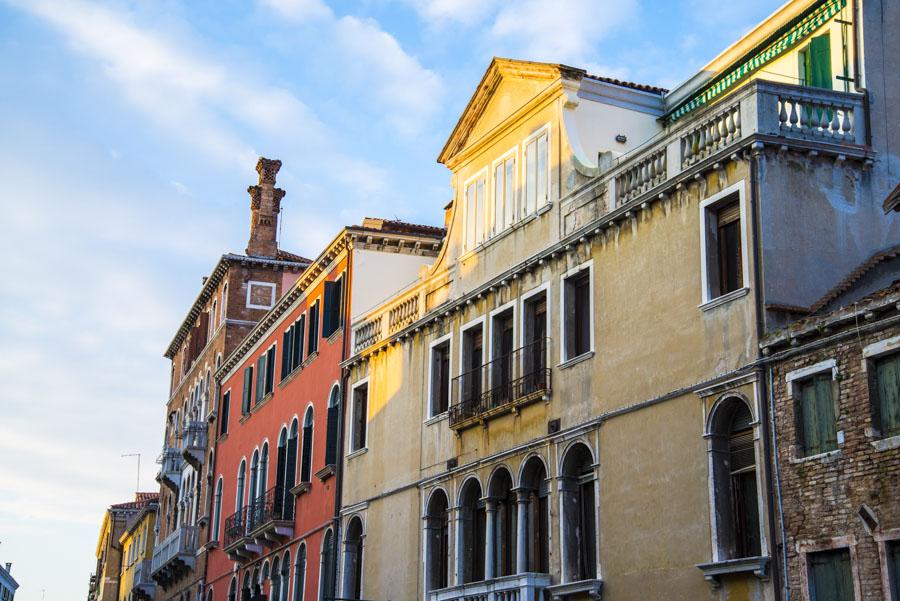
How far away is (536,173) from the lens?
25094 mm

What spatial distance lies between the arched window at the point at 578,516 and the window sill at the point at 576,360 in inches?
52.2

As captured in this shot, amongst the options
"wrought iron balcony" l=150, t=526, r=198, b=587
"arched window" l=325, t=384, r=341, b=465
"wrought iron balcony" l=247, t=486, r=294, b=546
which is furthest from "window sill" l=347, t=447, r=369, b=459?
"wrought iron balcony" l=150, t=526, r=198, b=587

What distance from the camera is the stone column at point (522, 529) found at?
23234 mm

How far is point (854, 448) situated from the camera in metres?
16.5

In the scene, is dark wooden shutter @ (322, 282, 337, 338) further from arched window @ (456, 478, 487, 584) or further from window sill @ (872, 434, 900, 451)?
window sill @ (872, 434, 900, 451)

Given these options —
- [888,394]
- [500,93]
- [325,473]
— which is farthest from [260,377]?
[888,394]

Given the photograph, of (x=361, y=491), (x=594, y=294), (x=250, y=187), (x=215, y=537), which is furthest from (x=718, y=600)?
(x=250, y=187)

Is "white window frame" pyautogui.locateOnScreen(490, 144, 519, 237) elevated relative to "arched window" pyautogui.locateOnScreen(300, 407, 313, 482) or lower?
elevated

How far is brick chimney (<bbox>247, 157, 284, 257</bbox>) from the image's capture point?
50656 mm

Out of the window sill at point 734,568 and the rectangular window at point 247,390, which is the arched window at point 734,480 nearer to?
the window sill at point 734,568

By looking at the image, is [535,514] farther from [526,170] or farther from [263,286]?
[263,286]

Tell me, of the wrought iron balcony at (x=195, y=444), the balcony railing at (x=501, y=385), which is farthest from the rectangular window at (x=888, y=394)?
the wrought iron balcony at (x=195, y=444)

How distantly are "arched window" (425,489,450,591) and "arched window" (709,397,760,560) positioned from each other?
28.2 feet

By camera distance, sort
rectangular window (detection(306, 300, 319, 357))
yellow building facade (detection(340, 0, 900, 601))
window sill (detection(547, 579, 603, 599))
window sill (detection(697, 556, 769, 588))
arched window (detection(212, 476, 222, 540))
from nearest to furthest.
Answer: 1. window sill (detection(697, 556, 769, 588))
2. yellow building facade (detection(340, 0, 900, 601))
3. window sill (detection(547, 579, 603, 599))
4. rectangular window (detection(306, 300, 319, 357))
5. arched window (detection(212, 476, 222, 540))
